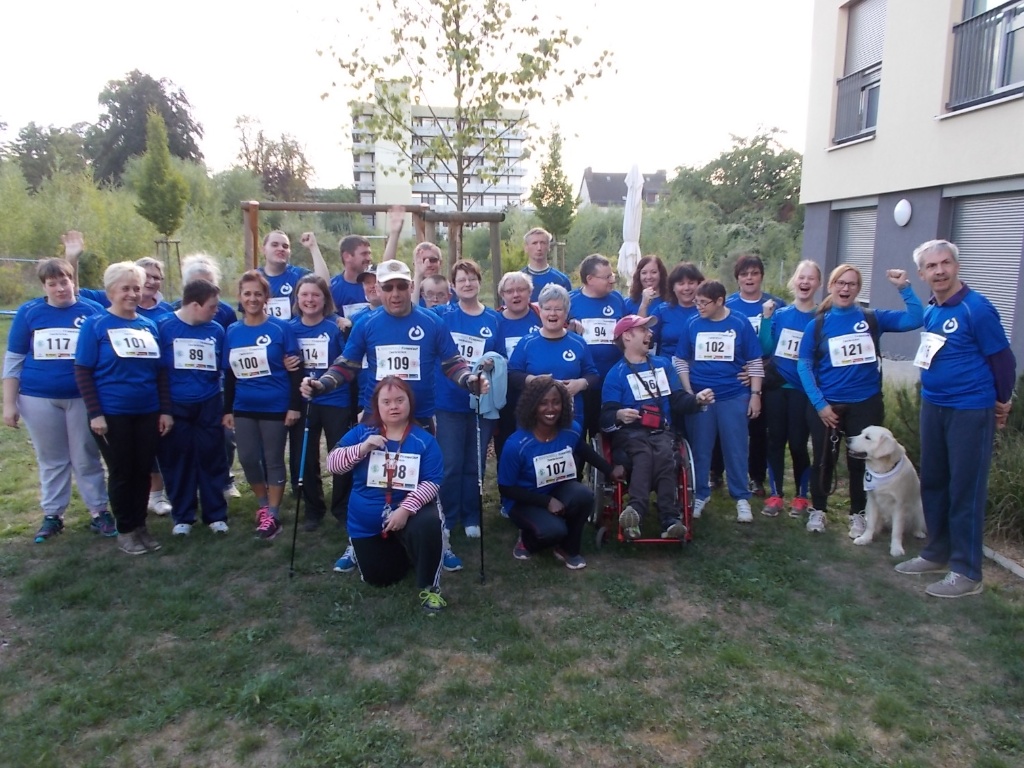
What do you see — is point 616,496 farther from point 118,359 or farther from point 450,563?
point 118,359

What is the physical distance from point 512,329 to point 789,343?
2101 millimetres

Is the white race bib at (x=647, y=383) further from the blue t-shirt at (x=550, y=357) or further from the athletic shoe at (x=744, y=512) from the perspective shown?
the athletic shoe at (x=744, y=512)

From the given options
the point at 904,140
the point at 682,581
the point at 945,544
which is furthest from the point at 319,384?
the point at 904,140

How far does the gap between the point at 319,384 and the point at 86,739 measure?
2.16 meters

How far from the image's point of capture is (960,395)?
4.19 metres

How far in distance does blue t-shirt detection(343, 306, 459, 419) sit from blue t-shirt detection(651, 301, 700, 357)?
185cm

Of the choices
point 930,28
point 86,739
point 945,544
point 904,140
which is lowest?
point 86,739

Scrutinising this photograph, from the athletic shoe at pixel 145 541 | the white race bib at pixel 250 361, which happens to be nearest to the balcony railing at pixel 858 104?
the white race bib at pixel 250 361

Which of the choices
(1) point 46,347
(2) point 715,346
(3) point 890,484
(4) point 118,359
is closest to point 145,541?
(4) point 118,359

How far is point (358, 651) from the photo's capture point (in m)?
3.70

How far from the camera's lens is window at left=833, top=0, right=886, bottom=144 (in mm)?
10891

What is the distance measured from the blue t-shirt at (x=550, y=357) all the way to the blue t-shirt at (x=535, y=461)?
1.49 feet

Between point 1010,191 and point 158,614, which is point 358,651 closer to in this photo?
point 158,614

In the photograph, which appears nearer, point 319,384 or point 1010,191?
point 319,384
